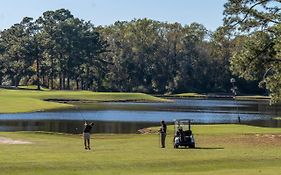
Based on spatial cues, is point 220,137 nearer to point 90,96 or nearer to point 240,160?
point 240,160

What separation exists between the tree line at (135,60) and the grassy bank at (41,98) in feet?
134

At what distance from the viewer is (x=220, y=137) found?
4744 cm

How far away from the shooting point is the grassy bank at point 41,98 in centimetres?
9338

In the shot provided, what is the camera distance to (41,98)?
122312mm

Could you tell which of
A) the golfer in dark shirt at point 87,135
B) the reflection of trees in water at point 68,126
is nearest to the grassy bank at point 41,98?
the reflection of trees in water at point 68,126

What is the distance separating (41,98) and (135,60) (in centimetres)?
6742

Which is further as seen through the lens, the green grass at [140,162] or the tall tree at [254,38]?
the tall tree at [254,38]

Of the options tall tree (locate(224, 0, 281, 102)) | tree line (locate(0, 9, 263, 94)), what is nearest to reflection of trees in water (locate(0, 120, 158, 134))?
tall tree (locate(224, 0, 281, 102))

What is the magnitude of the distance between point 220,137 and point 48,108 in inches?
2125

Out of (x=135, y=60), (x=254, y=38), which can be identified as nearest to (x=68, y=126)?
(x=254, y=38)

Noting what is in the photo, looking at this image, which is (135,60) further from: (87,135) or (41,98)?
(87,135)

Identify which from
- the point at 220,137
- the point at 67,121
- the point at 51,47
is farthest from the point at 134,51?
the point at 220,137

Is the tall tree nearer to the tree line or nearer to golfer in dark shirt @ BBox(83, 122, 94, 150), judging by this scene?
golfer in dark shirt @ BBox(83, 122, 94, 150)

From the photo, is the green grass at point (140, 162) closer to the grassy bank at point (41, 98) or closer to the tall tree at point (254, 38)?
Answer: the tall tree at point (254, 38)
